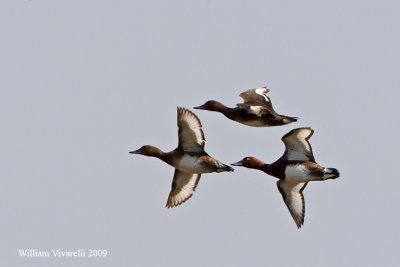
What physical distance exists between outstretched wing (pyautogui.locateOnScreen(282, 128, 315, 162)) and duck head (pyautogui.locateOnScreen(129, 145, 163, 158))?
2.41 m

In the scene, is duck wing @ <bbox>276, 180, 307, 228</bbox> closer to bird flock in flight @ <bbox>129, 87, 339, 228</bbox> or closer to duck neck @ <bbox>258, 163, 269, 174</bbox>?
bird flock in flight @ <bbox>129, 87, 339, 228</bbox>

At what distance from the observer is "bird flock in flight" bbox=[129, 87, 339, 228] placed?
20453 mm

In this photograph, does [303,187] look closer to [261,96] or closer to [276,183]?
[276,183]

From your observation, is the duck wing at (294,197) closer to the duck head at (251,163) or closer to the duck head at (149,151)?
the duck head at (251,163)

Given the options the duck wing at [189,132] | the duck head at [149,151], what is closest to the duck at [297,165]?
the duck wing at [189,132]

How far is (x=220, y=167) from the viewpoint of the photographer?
20.8 metres

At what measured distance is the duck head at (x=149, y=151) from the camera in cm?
2128

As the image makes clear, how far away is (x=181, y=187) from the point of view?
22.1 meters

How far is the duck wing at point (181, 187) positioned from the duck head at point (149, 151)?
77 centimetres

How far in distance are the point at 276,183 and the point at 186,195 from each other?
188 cm

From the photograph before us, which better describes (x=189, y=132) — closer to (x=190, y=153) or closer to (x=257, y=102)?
(x=190, y=153)

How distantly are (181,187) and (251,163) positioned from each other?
5.49ft

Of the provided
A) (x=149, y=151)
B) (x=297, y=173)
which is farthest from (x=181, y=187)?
(x=297, y=173)

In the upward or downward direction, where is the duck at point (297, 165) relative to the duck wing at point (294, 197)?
upward
